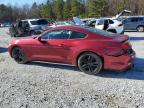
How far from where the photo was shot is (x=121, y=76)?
26.5 feet

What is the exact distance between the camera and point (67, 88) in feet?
22.9

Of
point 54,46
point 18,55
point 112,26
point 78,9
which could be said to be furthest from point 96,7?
point 54,46

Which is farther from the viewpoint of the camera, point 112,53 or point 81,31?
point 81,31

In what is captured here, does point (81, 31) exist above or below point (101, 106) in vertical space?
above

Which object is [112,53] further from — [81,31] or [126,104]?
[126,104]

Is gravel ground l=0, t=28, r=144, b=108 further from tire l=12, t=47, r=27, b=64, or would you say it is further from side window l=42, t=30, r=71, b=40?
side window l=42, t=30, r=71, b=40

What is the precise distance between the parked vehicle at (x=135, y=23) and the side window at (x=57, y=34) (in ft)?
60.5

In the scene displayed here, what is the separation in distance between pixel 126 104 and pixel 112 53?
231 centimetres

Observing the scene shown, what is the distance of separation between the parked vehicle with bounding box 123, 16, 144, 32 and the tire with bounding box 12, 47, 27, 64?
60.0 feet

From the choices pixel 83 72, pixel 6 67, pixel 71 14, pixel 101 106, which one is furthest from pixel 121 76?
pixel 71 14

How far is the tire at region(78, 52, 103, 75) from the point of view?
812 cm

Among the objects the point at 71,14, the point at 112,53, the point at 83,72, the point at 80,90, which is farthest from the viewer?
the point at 71,14

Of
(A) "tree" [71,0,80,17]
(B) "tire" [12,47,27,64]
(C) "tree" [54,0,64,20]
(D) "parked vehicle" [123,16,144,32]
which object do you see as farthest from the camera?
(C) "tree" [54,0,64,20]

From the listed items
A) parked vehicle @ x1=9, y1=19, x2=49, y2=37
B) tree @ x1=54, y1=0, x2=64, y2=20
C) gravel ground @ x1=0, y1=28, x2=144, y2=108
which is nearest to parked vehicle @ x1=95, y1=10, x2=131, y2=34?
parked vehicle @ x1=9, y1=19, x2=49, y2=37
